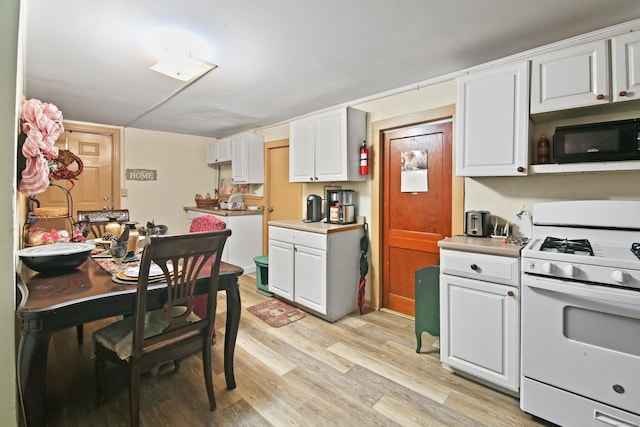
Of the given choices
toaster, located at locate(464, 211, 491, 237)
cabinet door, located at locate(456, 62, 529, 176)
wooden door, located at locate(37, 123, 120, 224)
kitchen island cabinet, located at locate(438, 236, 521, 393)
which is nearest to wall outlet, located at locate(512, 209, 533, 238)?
toaster, located at locate(464, 211, 491, 237)

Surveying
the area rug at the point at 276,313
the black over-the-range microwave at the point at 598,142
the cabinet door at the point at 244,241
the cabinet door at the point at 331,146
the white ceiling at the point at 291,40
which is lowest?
the area rug at the point at 276,313

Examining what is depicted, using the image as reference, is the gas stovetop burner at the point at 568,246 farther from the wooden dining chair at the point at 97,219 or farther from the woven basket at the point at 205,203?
the woven basket at the point at 205,203

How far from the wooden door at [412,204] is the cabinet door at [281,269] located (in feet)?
3.19

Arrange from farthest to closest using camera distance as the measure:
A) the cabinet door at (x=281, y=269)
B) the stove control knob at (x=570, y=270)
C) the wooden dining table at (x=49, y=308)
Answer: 1. the cabinet door at (x=281, y=269)
2. the stove control knob at (x=570, y=270)
3. the wooden dining table at (x=49, y=308)

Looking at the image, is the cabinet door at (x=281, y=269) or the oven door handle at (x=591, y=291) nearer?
the oven door handle at (x=591, y=291)

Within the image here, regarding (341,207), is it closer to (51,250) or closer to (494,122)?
(494,122)

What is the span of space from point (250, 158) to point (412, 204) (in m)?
2.61

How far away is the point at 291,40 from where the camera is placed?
2021 mm

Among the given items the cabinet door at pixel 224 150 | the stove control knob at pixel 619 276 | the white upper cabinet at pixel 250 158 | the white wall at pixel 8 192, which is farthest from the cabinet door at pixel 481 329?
the cabinet door at pixel 224 150

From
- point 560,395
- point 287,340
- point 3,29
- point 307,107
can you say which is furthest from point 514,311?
point 307,107

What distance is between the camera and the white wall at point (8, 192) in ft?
2.75

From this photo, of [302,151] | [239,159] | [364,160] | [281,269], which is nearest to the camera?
[364,160]

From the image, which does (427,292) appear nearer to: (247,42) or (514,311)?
(514,311)

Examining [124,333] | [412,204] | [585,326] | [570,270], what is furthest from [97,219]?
[585,326]
